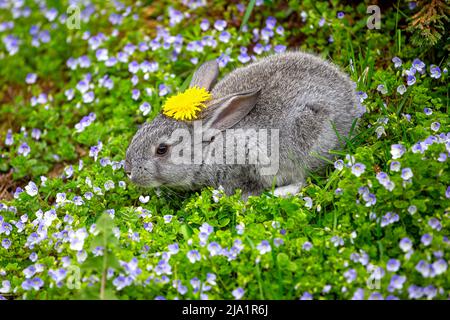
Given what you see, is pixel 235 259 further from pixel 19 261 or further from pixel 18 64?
pixel 18 64

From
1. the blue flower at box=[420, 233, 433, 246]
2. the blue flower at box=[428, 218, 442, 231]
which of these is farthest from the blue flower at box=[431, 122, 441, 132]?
the blue flower at box=[420, 233, 433, 246]

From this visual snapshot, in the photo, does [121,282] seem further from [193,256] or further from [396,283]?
[396,283]

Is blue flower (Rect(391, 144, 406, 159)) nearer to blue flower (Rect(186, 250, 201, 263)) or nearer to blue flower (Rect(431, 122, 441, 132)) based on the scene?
blue flower (Rect(431, 122, 441, 132))

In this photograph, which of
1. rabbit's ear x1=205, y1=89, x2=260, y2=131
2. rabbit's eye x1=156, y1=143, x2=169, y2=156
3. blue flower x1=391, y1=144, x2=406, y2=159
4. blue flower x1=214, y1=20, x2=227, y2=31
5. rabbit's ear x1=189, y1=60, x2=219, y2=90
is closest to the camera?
blue flower x1=391, y1=144, x2=406, y2=159

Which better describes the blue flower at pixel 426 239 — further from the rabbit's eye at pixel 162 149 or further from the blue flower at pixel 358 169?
the rabbit's eye at pixel 162 149

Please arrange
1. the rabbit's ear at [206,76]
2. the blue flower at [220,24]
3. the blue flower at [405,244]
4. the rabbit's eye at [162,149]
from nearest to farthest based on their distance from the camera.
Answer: the blue flower at [405,244]
the rabbit's eye at [162,149]
the rabbit's ear at [206,76]
the blue flower at [220,24]

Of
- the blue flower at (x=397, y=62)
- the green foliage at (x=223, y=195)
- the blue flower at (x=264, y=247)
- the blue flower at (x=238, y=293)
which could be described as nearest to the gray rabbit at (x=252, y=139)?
the green foliage at (x=223, y=195)

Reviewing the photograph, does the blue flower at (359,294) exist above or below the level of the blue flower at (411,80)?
below
